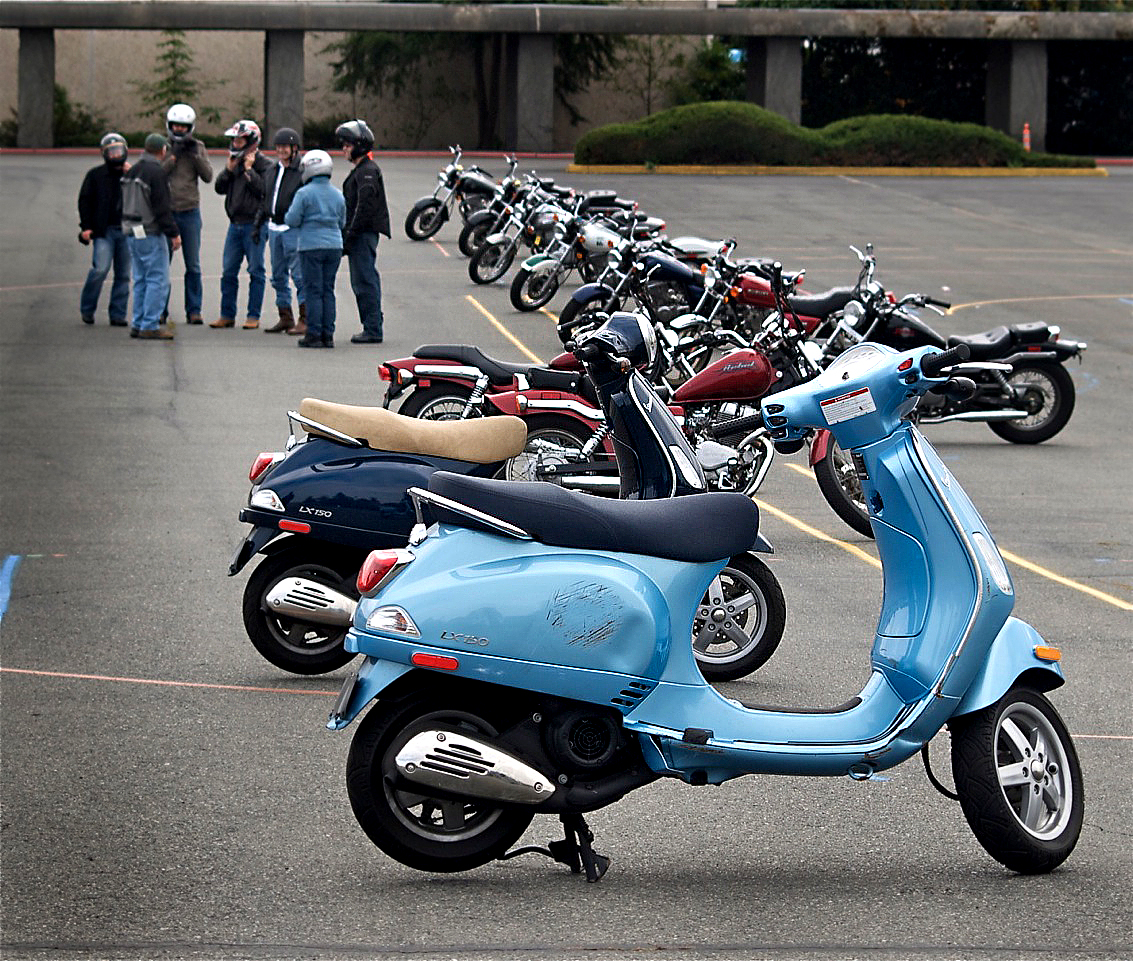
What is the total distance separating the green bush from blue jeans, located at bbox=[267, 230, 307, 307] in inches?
1025

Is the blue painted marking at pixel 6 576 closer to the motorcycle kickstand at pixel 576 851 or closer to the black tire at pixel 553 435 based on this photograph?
the black tire at pixel 553 435

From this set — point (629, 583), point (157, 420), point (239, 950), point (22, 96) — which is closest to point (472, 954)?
point (239, 950)

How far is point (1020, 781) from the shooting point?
5.50 meters

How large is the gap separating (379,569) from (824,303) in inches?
424

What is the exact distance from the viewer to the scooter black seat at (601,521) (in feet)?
17.7

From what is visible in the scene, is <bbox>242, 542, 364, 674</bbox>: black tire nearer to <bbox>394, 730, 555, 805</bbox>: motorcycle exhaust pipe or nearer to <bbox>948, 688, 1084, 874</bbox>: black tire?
<bbox>394, 730, 555, 805</bbox>: motorcycle exhaust pipe

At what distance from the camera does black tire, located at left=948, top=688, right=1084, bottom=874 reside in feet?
17.8

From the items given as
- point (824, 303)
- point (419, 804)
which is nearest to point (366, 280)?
point (824, 303)

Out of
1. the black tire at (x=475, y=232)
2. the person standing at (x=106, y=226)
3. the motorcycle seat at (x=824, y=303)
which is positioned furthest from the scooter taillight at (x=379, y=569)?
the black tire at (x=475, y=232)

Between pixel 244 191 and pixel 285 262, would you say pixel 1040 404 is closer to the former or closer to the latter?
pixel 285 262

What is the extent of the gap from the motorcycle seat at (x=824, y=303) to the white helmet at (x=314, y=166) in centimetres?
512

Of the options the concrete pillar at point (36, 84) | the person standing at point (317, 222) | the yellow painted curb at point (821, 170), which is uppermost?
the concrete pillar at point (36, 84)

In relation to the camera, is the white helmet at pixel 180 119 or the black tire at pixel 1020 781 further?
the white helmet at pixel 180 119

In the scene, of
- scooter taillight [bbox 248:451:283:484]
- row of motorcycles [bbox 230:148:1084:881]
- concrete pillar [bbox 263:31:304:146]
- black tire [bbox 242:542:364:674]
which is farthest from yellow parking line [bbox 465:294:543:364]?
concrete pillar [bbox 263:31:304:146]
